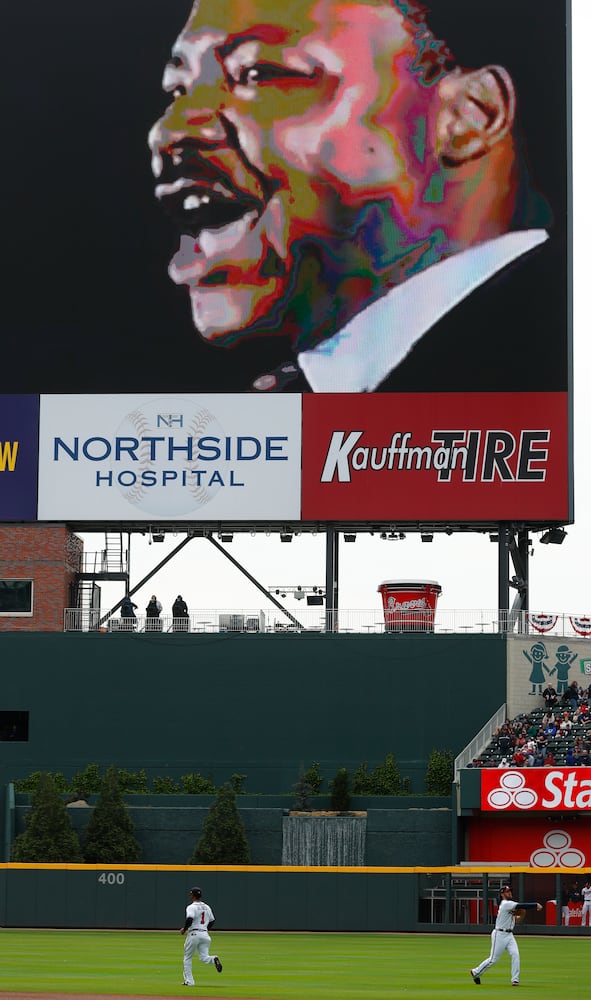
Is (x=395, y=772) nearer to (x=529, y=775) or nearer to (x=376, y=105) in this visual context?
(x=529, y=775)

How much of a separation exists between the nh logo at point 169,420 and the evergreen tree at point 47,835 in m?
11.6

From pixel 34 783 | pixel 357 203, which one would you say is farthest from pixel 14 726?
pixel 357 203

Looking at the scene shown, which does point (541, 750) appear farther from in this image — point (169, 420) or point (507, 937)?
point (507, 937)

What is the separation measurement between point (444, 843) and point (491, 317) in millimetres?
15546

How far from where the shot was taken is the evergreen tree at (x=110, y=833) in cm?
4653

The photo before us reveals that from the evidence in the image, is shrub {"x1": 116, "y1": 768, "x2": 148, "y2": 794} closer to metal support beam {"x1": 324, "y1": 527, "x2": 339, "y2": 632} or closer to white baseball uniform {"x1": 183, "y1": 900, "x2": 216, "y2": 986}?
metal support beam {"x1": 324, "y1": 527, "x2": 339, "y2": 632}

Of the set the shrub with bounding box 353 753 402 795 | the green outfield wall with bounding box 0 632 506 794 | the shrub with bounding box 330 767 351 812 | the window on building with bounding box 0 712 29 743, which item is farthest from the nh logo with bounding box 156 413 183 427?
the shrub with bounding box 330 767 351 812

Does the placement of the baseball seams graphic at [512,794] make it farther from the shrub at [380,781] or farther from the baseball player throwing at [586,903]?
the baseball player throwing at [586,903]

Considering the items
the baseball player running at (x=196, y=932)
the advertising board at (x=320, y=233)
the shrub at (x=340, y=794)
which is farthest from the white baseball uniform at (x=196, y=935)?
the advertising board at (x=320, y=233)

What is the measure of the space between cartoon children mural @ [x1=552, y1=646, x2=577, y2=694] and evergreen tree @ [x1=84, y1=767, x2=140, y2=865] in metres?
13.1

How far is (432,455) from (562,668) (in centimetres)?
723

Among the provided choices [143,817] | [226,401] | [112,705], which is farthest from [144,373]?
[143,817]

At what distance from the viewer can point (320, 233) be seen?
5297cm

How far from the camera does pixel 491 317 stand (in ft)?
172
